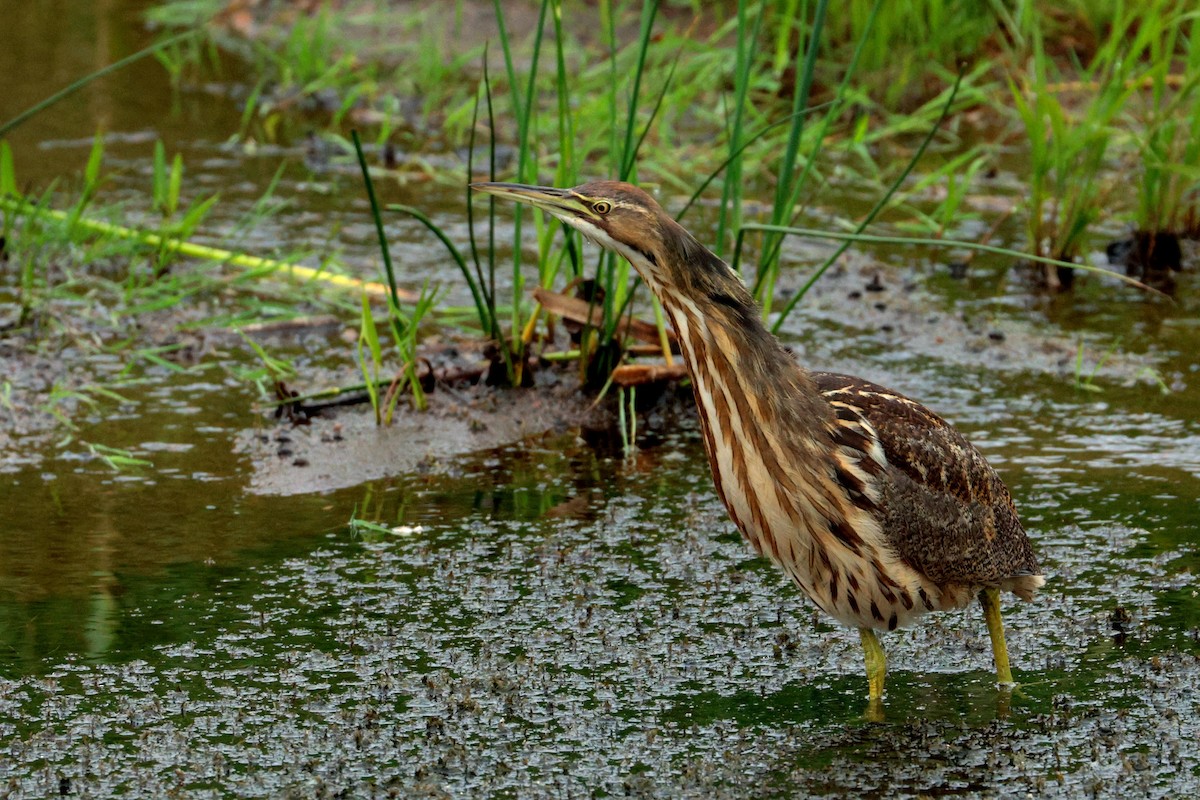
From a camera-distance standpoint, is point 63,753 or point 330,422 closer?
point 63,753

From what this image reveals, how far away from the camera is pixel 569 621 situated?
4395mm

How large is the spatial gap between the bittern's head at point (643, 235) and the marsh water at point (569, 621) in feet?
3.25

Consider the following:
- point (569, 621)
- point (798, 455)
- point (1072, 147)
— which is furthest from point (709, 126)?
point (798, 455)

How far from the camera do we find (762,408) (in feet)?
12.7

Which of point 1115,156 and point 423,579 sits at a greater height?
point 1115,156

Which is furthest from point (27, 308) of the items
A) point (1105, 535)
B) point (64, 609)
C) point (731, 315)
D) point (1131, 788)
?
point (1131, 788)

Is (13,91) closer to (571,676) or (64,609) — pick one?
(64,609)

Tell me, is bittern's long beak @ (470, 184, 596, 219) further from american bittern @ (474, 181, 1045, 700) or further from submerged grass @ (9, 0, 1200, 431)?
submerged grass @ (9, 0, 1200, 431)

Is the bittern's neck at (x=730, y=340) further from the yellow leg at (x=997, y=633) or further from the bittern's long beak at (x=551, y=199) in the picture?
the yellow leg at (x=997, y=633)

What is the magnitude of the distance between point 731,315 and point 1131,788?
4.46ft

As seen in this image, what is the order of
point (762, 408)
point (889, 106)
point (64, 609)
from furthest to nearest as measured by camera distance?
point (889, 106) < point (64, 609) < point (762, 408)

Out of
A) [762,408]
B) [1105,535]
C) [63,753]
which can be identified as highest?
[762,408]

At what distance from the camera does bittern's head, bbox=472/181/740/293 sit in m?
3.83

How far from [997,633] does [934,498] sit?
385 mm
